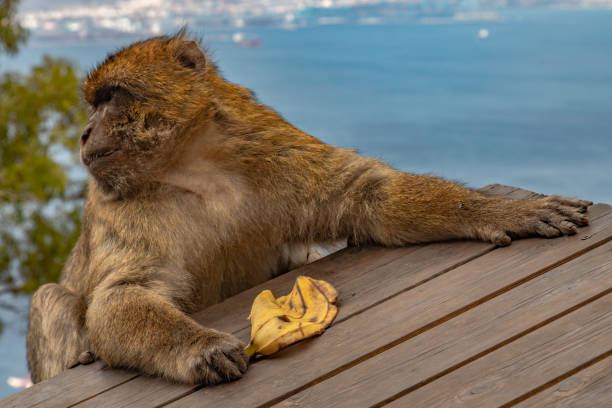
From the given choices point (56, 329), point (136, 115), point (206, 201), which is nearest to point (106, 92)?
point (136, 115)

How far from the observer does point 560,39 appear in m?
13.8

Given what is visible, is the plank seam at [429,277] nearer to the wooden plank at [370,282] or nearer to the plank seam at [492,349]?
the wooden plank at [370,282]

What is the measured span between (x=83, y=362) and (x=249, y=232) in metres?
0.71

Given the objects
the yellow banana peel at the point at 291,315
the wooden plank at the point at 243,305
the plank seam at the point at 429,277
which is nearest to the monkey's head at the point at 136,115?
the wooden plank at the point at 243,305

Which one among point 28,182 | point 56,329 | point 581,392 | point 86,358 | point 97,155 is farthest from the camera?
point 28,182

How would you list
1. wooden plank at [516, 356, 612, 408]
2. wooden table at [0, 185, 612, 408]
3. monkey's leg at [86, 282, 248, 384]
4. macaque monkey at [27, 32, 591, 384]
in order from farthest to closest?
macaque monkey at [27, 32, 591, 384]
monkey's leg at [86, 282, 248, 384]
wooden table at [0, 185, 612, 408]
wooden plank at [516, 356, 612, 408]

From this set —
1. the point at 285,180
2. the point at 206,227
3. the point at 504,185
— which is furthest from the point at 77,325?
the point at 504,185

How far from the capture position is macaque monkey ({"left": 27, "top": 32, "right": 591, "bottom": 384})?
264 centimetres

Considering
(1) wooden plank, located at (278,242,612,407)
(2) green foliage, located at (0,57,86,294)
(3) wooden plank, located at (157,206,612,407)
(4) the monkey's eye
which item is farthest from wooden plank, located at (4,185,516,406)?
(2) green foliage, located at (0,57,86,294)

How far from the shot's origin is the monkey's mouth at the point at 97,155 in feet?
8.77

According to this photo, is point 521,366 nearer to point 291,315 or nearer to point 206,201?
point 291,315

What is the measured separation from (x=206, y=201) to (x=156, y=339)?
605mm

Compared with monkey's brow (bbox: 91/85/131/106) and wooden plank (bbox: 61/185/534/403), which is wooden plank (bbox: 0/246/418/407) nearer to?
wooden plank (bbox: 61/185/534/403)

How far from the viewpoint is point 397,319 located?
7.24 feet
